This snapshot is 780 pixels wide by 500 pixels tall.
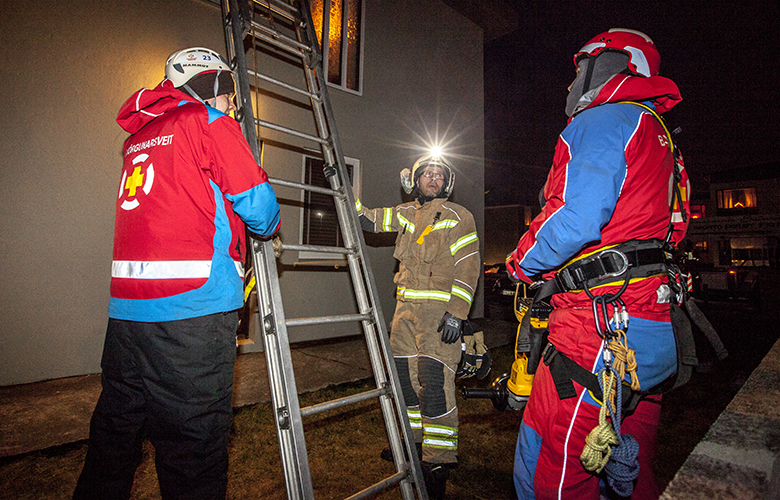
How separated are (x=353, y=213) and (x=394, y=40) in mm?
6023

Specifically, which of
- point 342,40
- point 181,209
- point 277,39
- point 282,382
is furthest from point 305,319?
point 342,40

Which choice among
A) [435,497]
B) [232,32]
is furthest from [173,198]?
[435,497]

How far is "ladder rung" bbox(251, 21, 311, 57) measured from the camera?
266 cm

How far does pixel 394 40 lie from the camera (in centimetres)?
720

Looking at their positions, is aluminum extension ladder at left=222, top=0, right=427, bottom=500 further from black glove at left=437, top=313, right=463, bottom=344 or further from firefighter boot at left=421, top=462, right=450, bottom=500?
black glove at left=437, top=313, right=463, bottom=344

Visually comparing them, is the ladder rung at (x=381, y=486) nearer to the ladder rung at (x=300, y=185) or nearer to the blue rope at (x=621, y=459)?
the blue rope at (x=621, y=459)

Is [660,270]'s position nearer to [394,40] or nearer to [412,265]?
[412,265]

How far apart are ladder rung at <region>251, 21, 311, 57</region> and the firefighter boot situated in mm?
3197

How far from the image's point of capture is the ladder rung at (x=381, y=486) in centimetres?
171

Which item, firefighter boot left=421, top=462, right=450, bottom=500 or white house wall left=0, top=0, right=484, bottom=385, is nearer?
firefighter boot left=421, top=462, right=450, bottom=500

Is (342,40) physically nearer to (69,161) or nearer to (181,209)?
(69,161)

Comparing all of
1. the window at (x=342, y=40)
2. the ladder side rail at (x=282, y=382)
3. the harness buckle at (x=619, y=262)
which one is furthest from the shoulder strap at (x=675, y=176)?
the window at (x=342, y=40)

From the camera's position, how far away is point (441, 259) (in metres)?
3.02

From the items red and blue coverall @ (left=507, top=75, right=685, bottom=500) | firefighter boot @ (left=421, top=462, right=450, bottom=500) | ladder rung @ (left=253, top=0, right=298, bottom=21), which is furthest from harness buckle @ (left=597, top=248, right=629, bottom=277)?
ladder rung @ (left=253, top=0, right=298, bottom=21)
